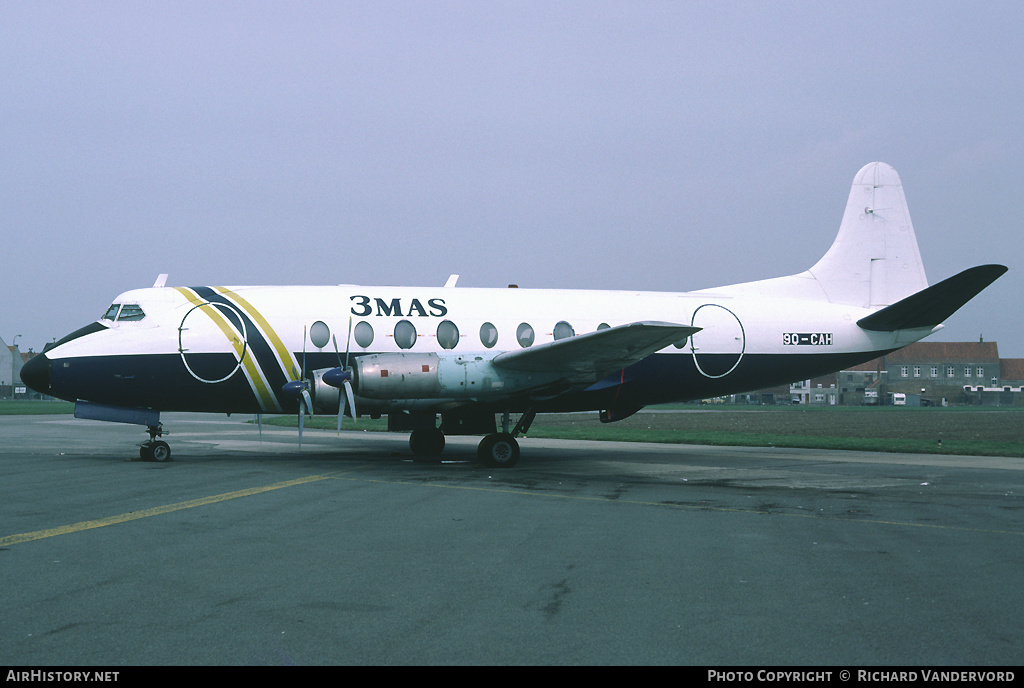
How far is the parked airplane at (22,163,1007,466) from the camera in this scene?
52.9 feet

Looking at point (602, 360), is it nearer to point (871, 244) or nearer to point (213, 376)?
point (213, 376)

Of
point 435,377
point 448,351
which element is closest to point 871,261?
point 448,351

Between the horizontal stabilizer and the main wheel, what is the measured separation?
33.9ft

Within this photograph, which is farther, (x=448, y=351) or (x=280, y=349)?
(x=448, y=351)

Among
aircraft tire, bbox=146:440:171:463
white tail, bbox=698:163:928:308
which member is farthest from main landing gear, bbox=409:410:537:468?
white tail, bbox=698:163:928:308

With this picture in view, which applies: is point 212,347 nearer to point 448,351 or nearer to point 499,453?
point 448,351

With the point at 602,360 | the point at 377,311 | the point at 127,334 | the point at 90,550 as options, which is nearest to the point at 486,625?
the point at 90,550

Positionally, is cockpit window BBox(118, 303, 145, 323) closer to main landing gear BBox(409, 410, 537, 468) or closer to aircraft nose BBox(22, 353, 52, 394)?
aircraft nose BBox(22, 353, 52, 394)

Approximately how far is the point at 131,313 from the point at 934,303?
19.2 m

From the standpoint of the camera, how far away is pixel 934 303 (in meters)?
19.1

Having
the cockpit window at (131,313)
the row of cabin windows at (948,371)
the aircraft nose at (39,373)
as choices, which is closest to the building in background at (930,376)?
the row of cabin windows at (948,371)

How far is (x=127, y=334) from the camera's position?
56.4 ft

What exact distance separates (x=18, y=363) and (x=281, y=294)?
114282mm

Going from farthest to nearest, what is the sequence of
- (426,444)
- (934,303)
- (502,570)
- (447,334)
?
(426,444) < (934,303) < (447,334) < (502,570)
